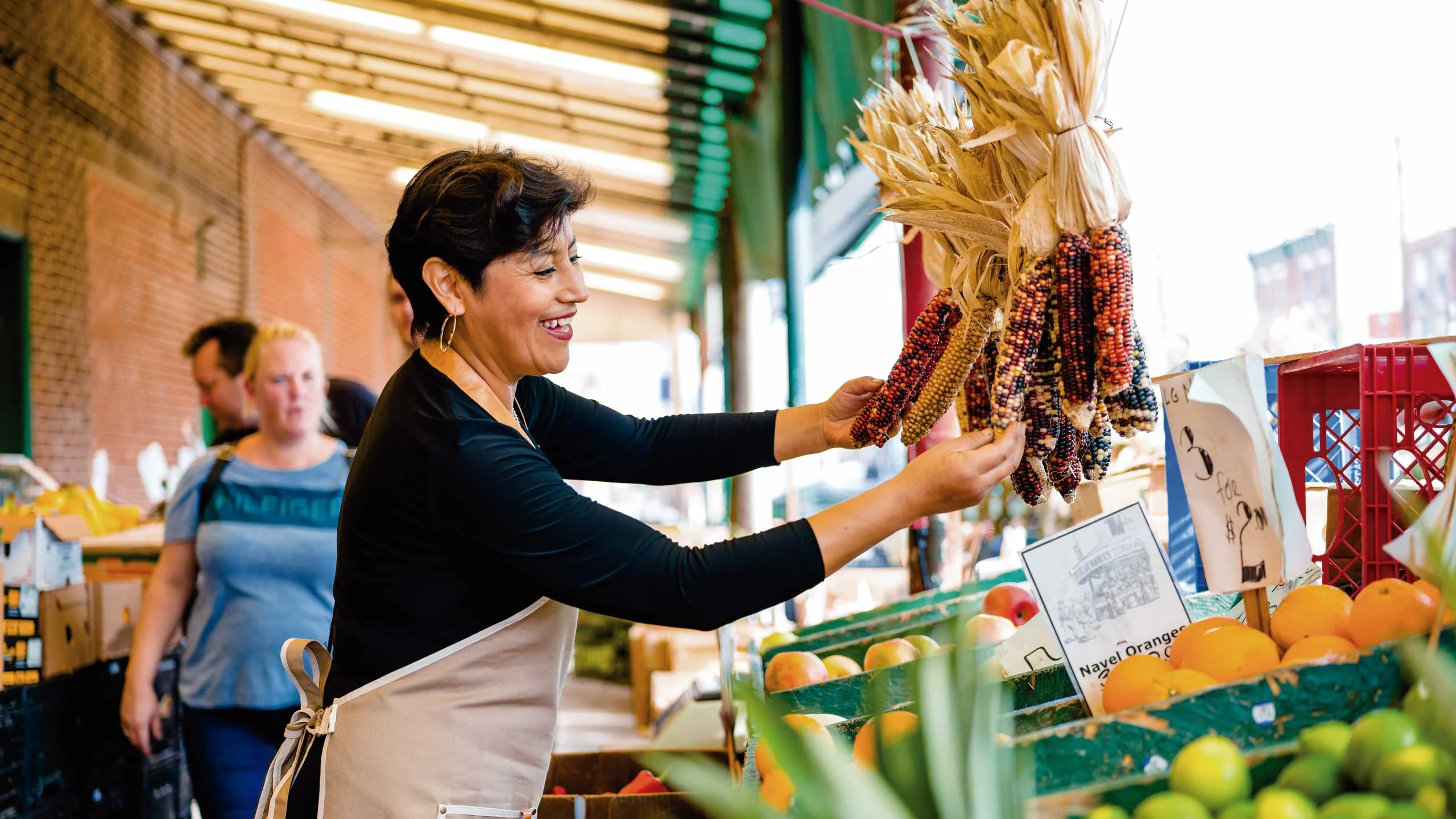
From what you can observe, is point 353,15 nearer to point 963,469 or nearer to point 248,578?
point 248,578

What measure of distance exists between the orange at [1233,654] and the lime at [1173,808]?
267 mm

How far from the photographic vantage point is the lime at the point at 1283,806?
84 cm

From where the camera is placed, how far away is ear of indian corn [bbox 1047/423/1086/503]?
1.29 meters

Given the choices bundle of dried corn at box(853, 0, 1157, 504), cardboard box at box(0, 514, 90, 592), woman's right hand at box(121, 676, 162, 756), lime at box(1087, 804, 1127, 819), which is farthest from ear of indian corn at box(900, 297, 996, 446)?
cardboard box at box(0, 514, 90, 592)

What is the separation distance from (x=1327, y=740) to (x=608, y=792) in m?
1.63

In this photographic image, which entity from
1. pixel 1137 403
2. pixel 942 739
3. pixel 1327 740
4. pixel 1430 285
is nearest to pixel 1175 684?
pixel 1327 740

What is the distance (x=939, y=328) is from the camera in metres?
1.48

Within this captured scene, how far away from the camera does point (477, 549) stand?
1.38 metres

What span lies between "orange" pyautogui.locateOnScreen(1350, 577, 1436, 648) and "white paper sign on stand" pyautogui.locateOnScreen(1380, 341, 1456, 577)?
0.07m

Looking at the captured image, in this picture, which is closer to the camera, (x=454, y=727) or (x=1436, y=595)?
(x=1436, y=595)

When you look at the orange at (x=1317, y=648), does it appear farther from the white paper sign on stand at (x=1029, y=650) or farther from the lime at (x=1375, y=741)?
the white paper sign on stand at (x=1029, y=650)

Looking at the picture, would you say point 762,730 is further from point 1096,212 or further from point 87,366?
point 87,366

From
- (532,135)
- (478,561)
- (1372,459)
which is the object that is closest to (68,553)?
(478,561)

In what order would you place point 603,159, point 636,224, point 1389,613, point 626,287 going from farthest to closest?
point 626,287 < point 636,224 < point 603,159 < point 1389,613
